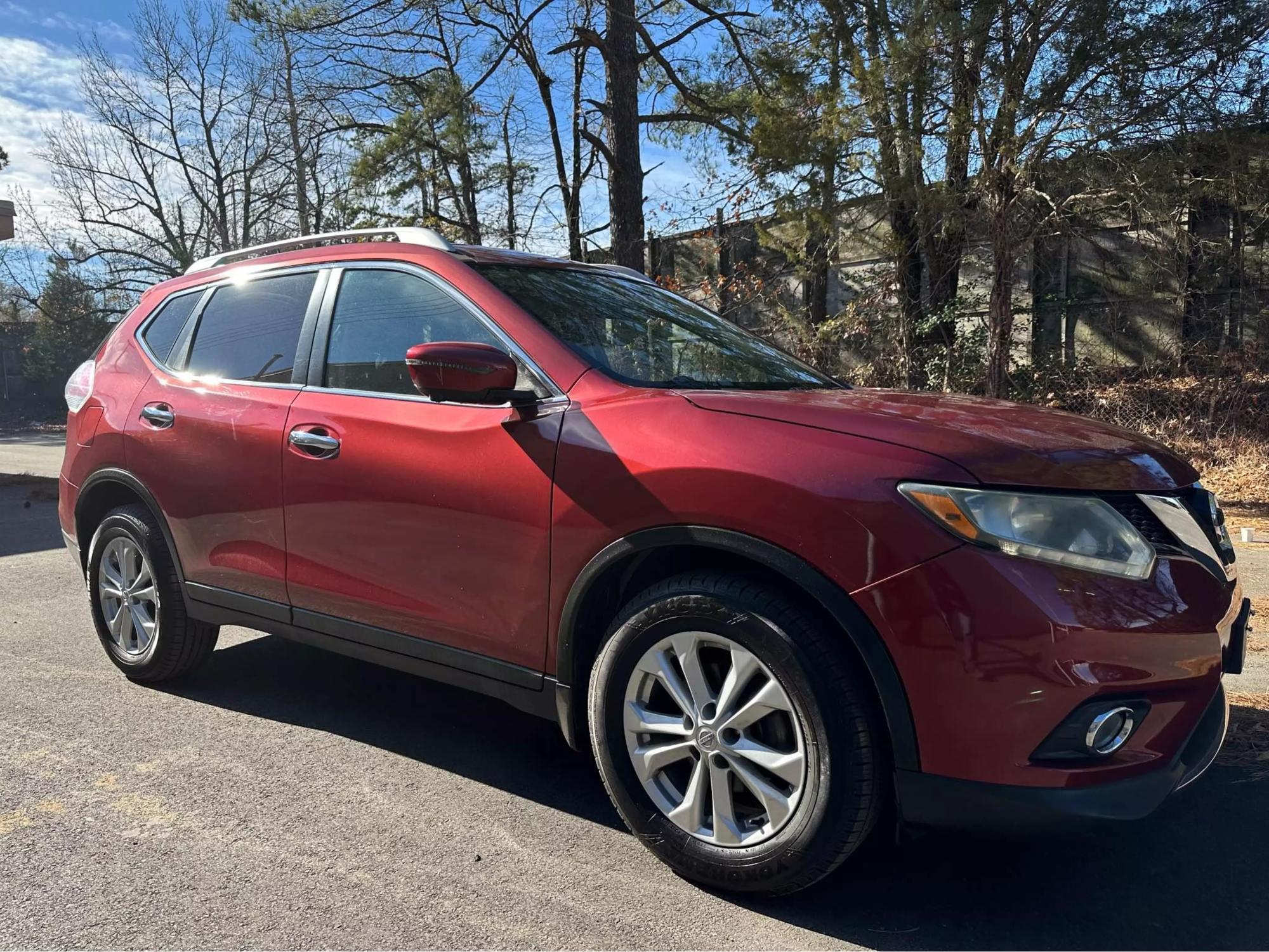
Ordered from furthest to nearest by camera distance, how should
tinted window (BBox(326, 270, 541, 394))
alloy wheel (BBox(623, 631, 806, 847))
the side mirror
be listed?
tinted window (BBox(326, 270, 541, 394)) → the side mirror → alloy wheel (BBox(623, 631, 806, 847))

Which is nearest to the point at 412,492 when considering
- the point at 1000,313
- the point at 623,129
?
the point at 623,129

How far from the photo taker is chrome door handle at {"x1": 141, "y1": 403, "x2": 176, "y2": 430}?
3.97 meters

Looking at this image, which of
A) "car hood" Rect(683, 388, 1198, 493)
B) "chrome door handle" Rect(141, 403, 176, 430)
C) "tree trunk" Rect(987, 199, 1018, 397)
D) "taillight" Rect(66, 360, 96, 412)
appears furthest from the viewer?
"tree trunk" Rect(987, 199, 1018, 397)

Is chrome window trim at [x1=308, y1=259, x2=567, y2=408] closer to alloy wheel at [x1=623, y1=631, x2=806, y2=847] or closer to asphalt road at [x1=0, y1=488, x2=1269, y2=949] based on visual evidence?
alloy wheel at [x1=623, y1=631, x2=806, y2=847]

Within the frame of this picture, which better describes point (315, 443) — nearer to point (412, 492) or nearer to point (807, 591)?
point (412, 492)

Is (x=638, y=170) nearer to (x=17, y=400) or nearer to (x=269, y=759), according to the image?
(x=269, y=759)

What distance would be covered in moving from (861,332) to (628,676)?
13.2 metres

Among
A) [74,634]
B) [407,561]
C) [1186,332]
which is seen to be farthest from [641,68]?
[407,561]

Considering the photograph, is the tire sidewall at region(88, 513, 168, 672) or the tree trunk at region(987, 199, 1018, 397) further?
the tree trunk at region(987, 199, 1018, 397)

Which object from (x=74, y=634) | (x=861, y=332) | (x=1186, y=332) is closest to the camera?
(x=74, y=634)

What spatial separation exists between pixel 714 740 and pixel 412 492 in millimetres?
1256

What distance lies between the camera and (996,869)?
271 cm

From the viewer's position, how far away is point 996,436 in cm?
248

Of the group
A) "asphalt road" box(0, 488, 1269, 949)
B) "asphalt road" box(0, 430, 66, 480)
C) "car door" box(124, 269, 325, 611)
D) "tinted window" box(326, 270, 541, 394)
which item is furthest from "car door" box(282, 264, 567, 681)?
"asphalt road" box(0, 430, 66, 480)
